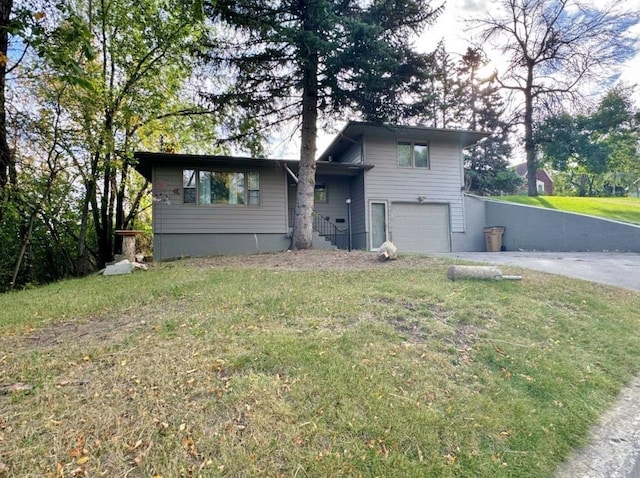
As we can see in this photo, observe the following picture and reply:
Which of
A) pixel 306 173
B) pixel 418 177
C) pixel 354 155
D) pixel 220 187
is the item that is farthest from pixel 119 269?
pixel 418 177

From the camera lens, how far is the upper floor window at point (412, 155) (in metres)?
12.9

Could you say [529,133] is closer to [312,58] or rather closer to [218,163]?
[312,58]

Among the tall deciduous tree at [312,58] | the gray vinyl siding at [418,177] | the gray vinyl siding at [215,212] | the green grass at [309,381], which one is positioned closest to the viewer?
the green grass at [309,381]

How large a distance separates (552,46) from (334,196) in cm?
1647

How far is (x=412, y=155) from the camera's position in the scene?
512 inches

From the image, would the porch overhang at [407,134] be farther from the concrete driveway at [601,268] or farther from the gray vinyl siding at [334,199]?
the concrete driveway at [601,268]

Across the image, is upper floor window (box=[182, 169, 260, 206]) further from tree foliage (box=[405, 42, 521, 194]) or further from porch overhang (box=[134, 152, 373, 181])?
tree foliage (box=[405, 42, 521, 194])

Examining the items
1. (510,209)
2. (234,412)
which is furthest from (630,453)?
(510,209)

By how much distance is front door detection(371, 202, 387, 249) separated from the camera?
12.3 meters

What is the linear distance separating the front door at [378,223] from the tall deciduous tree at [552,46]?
12.1 meters

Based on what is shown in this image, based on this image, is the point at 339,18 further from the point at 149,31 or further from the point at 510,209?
the point at 510,209

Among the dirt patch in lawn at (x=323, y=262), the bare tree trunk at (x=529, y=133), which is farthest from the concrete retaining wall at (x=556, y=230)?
the bare tree trunk at (x=529, y=133)

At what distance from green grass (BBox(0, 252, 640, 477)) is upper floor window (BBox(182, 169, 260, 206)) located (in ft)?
23.0

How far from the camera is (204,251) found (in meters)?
11.2
